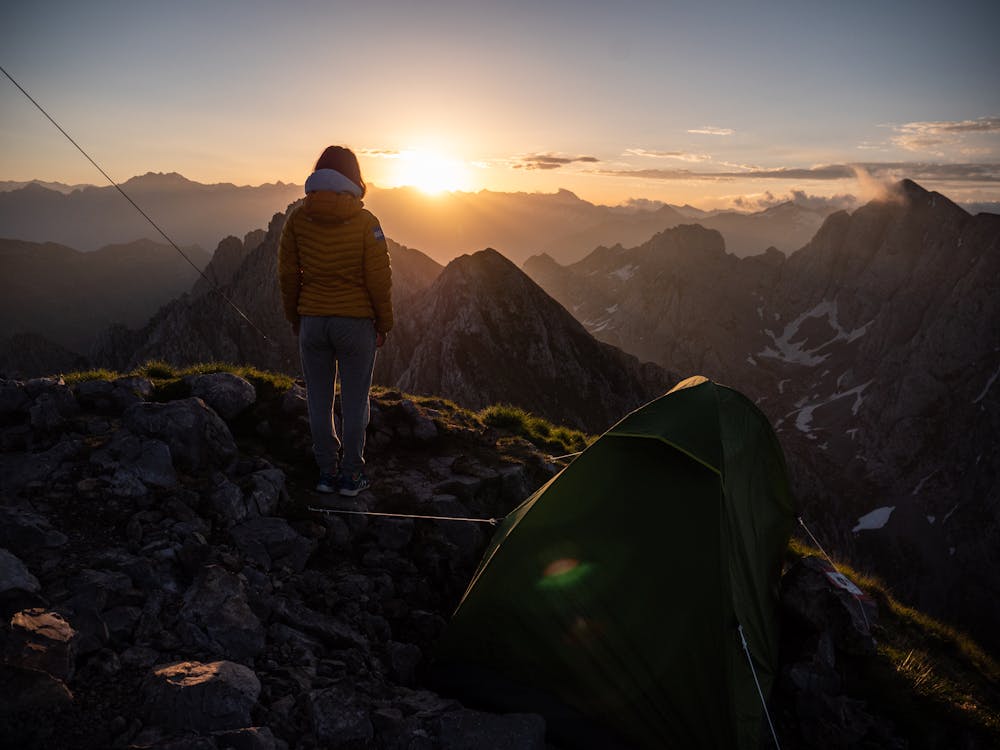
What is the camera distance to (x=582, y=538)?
6.24m

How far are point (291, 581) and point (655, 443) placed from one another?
462cm

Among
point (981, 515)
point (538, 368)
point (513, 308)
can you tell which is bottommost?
point (981, 515)

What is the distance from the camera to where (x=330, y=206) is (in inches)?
268

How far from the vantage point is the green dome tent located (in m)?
5.41

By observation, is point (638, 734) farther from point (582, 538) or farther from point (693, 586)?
point (582, 538)

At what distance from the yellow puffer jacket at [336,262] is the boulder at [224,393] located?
272cm

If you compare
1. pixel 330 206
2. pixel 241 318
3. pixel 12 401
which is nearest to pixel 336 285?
pixel 330 206

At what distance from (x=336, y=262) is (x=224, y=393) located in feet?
11.9

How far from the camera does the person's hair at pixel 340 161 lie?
694 cm

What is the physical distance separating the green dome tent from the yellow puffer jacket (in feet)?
11.6

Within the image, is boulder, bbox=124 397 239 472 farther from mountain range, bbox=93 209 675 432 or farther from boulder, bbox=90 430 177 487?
mountain range, bbox=93 209 675 432

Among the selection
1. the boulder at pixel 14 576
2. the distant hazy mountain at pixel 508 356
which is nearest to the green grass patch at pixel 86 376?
the boulder at pixel 14 576

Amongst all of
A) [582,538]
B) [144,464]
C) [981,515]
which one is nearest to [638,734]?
[582,538]

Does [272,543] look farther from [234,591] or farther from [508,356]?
[508,356]
